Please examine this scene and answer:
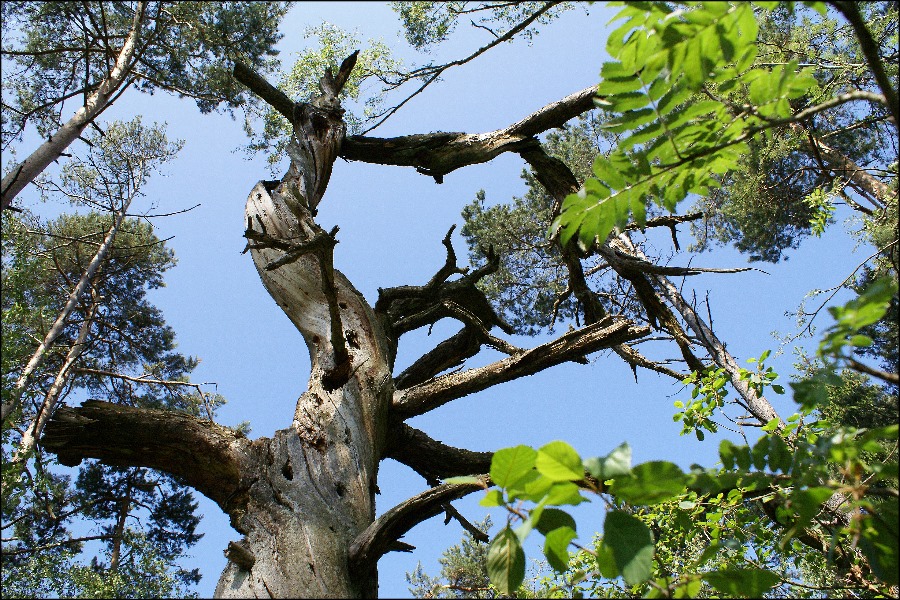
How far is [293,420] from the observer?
9.19 ft

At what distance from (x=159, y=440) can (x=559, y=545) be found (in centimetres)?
210

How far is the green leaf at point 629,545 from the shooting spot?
1042mm

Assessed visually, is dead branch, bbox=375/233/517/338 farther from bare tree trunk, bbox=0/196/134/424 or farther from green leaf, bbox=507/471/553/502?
green leaf, bbox=507/471/553/502

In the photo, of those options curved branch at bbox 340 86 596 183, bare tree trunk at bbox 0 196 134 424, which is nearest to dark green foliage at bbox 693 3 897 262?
curved branch at bbox 340 86 596 183

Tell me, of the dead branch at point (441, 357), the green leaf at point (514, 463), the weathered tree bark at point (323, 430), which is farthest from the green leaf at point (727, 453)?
the dead branch at point (441, 357)

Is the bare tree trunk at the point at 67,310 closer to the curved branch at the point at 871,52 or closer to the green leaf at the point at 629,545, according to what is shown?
the green leaf at the point at 629,545

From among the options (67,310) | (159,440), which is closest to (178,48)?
(67,310)

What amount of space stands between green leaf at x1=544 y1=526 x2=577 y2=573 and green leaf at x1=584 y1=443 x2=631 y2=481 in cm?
29

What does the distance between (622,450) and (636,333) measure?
2.39 meters

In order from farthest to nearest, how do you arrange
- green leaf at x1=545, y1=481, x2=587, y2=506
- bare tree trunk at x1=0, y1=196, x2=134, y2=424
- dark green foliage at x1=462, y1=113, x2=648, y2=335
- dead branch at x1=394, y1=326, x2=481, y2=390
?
dark green foliage at x1=462, y1=113, x2=648, y2=335, bare tree trunk at x1=0, y1=196, x2=134, y2=424, dead branch at x1=394, y1=326, x2=481, y2=390, green leaf at x1=545, y1=481, x2=587, y2=506

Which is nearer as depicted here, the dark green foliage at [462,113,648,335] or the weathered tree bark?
the weathered tree bark

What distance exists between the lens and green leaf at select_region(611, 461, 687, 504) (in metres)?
1.12

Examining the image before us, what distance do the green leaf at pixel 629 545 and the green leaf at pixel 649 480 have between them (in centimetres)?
5

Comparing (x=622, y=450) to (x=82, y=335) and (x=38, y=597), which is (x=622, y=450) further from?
(x=82, y=335)
